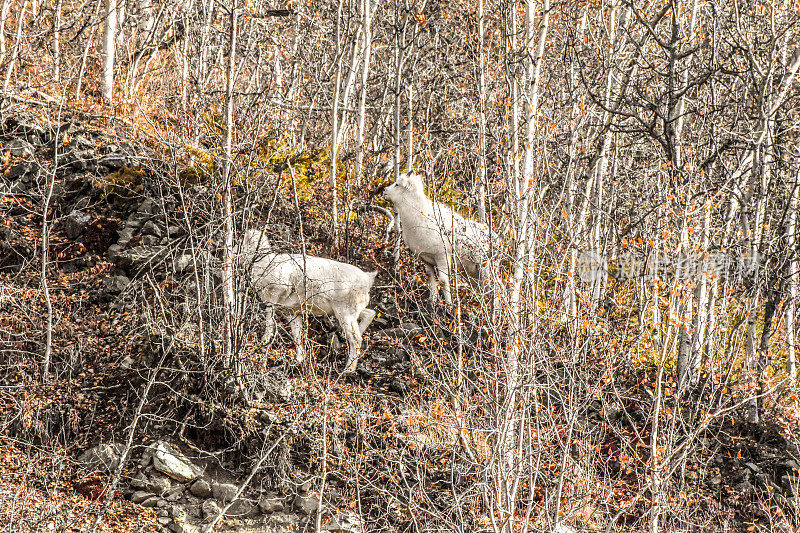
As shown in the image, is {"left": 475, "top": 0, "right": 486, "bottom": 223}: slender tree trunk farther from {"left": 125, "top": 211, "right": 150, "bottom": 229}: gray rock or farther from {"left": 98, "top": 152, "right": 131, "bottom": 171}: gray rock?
{"left": 98, "top": 152, "right": 131, "bottom": 171}: gray rock

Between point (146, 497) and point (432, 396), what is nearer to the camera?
point (146, 497)

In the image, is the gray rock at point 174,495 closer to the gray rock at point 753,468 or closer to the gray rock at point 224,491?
the gray rock at point 224,491

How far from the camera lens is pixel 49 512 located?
8891mm

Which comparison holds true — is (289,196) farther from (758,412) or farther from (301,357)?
(758,412)

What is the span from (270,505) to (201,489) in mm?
846

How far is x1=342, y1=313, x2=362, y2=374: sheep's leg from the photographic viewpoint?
10.2m

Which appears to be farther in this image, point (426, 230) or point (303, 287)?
point (426, 230)

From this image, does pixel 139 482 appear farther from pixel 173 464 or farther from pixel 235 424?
pixel 235 424

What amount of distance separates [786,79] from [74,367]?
35.5 feet

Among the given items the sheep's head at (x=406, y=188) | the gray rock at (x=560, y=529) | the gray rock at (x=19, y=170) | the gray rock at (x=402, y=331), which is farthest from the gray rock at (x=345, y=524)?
the gray rock at (x=19, y=170)

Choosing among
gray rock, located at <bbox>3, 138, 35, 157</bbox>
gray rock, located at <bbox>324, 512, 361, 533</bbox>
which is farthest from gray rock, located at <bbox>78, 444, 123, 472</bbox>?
gray rock, located at <bbox>3, 138, 35, 157</bbox>

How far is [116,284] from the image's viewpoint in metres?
12.0

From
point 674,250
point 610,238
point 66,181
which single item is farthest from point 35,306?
point 610,238

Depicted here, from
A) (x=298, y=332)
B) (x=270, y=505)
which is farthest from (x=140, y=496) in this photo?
(x=298, y=332)
